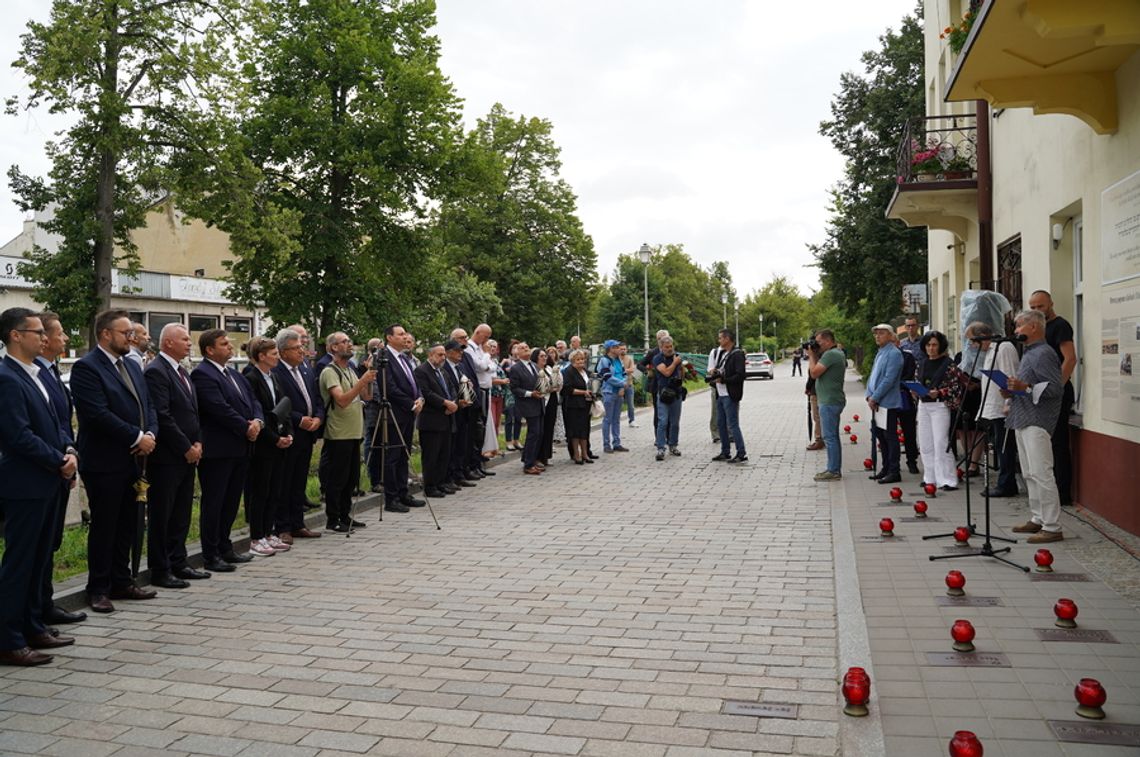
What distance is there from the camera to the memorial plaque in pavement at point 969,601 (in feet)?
20.9

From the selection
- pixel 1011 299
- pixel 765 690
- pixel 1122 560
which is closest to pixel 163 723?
pixel 765 690

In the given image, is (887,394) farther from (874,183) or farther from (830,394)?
(874,183)

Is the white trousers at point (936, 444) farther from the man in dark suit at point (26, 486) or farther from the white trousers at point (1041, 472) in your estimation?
the man in dark suit at point (26, 486)

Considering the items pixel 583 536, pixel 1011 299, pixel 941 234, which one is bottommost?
pixel 583 536

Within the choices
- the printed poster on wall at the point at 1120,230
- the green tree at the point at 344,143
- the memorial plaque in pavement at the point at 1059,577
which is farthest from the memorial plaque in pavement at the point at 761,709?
the green tree at the point at 344,143

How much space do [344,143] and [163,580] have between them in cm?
2114

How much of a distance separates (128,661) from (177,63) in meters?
17.8

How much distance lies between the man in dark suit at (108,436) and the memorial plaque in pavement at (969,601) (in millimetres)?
5564

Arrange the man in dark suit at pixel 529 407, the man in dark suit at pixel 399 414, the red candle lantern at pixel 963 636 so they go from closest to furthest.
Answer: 1. the red candle lantern at pixel 963 636
2. the man in dark suit at pixel 399 414
3. the man in dark suit at pixel 529 407

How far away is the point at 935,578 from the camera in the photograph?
7.23 metres

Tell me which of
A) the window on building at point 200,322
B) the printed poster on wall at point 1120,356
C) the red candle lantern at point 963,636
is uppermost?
the window on building at point 200,322

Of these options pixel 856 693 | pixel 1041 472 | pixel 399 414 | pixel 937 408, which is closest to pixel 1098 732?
pixel 856 693

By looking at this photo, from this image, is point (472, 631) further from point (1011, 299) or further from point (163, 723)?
point (1011, 299)

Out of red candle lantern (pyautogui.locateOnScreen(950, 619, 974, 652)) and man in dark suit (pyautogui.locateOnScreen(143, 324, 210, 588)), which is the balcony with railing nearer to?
red candle lantern (pyautogui.locateOnScreen(950, 619, 974, 652))
